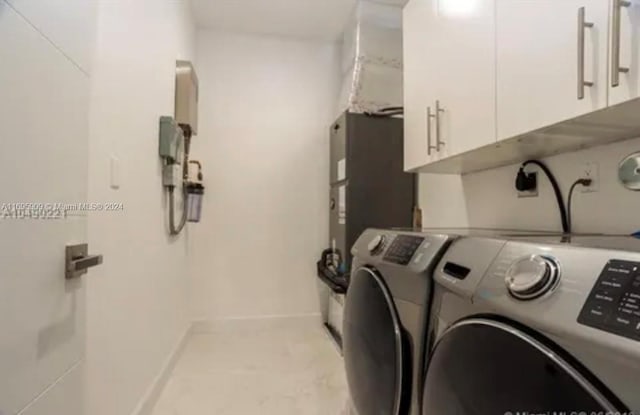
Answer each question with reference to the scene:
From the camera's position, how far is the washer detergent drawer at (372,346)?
2.97ft

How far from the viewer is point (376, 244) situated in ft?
3.80

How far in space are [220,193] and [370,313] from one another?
238 centimetres

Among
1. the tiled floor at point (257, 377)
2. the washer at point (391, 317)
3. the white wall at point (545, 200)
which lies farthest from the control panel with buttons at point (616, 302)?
the tiled floor at point (257, 377)

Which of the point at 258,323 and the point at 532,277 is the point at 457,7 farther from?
the point at 258,323

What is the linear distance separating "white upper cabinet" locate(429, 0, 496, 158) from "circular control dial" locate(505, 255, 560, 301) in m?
0.62

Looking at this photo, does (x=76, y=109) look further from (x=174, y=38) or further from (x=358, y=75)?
(x=358, y=75)

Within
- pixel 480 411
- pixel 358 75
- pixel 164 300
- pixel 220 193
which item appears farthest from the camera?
pixel 220 193

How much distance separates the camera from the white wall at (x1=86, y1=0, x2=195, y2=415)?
1.25 meters

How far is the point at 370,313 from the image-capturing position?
1.08m

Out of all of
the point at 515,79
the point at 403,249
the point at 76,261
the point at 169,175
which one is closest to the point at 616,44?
the point at 515,79

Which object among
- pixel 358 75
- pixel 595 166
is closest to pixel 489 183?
pixel 595 166

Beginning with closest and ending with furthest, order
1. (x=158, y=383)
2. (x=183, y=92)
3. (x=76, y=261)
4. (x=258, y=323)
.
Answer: (x=76, y=261)
(x=158, y=383)
(x=183, y=92)
(x=258, y=323)

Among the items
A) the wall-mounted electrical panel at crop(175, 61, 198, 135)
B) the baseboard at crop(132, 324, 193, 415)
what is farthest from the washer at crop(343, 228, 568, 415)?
the wall-mounted electrical panel at crop(175, 61, 198, 135)

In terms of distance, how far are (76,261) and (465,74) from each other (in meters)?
1.24
